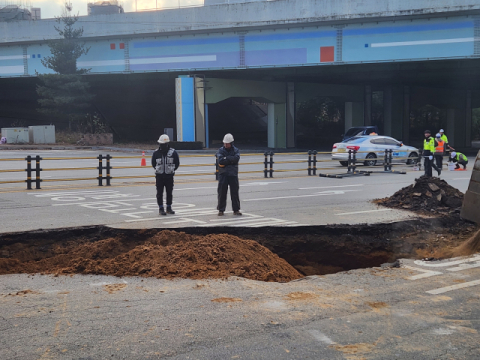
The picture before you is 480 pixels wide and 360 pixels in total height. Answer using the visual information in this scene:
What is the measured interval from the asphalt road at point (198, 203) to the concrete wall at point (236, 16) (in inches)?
716

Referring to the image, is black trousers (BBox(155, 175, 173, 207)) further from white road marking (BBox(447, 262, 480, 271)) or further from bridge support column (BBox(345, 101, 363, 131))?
bridge support column (BBox(345, 101, 363, 131))

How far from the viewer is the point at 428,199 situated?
39.3 feet

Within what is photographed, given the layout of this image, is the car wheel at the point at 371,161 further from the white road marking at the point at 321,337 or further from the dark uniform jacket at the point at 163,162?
the white road marking at the point at 321,337

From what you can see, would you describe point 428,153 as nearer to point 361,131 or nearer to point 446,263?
point 446,263

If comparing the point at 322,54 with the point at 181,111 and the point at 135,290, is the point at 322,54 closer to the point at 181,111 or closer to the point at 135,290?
the point at 181,111

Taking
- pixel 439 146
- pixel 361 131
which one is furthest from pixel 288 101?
pixel 439 146

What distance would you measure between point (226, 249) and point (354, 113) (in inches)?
1830

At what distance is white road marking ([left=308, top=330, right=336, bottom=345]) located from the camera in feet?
14.9

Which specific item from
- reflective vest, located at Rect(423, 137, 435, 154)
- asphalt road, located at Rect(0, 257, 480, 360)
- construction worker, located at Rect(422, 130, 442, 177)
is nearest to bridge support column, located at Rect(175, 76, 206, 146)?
construction worker, located at Rect(422, 130, 442, 177)

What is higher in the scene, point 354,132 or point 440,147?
point 354,132

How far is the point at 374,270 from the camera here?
7.13 metres

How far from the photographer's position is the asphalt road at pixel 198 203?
1030cm

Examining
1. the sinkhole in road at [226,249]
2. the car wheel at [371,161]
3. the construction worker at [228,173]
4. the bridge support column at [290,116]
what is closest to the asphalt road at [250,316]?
the sinkhole in road at [226,249]

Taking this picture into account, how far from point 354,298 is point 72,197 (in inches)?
405
